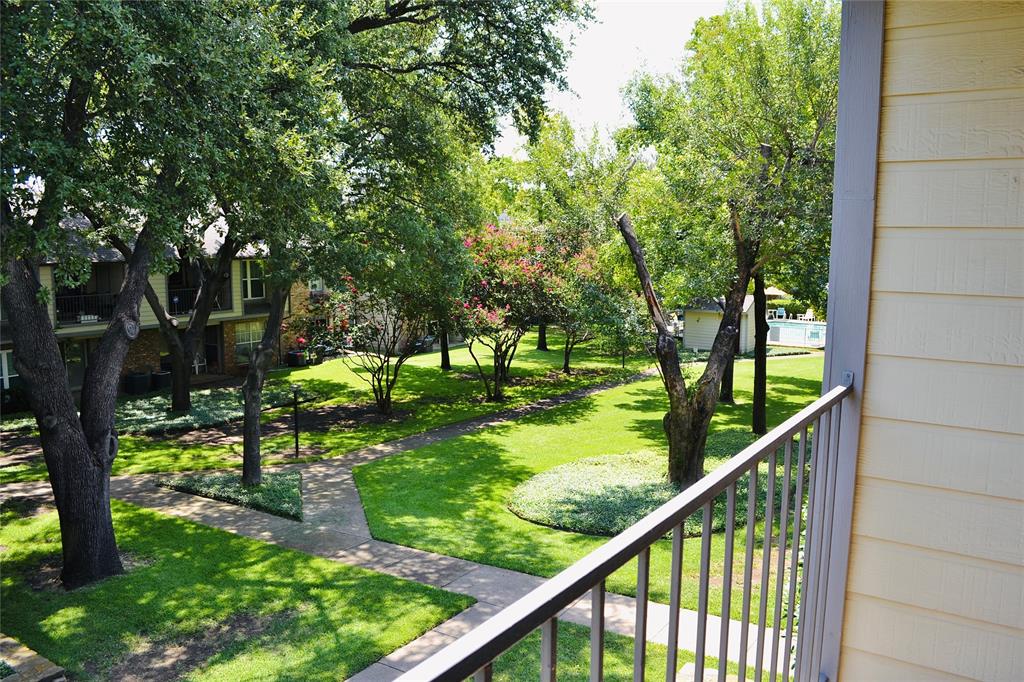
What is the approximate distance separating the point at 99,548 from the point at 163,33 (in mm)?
4521

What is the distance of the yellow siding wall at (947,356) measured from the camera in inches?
80.0

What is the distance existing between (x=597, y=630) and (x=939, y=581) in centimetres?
166

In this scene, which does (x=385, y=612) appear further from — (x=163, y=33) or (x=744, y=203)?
(x=744, y=203)

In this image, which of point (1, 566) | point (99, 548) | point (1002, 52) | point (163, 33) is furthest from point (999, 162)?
point (1, 566)

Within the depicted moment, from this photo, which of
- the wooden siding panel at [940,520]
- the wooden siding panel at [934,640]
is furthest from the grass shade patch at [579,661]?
the wooden siding panel at [940,520]

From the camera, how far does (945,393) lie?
6.93ft

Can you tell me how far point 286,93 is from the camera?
7832mm

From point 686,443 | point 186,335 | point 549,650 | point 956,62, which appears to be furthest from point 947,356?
point 186,335

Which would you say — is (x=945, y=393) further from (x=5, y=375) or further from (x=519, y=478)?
(x=5, y=375)

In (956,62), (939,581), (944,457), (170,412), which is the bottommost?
(170,412)

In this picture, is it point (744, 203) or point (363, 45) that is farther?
point (363, 45)

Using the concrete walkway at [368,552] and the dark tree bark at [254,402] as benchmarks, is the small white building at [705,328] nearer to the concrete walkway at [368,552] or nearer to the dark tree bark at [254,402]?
the concrete walkway at [368,552]

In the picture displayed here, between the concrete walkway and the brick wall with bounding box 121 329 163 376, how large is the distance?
342 inches

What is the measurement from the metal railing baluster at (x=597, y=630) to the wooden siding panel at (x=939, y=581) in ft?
5.30
